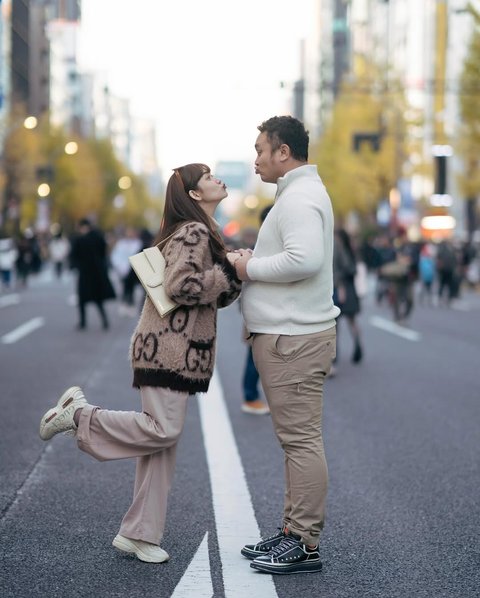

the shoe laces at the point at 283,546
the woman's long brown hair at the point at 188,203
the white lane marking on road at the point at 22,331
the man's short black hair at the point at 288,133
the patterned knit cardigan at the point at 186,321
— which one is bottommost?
the white lane marking on road at the point at 22,331

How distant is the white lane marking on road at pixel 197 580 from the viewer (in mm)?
4266

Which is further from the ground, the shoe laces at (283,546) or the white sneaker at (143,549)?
the shoe laces at (283,546)

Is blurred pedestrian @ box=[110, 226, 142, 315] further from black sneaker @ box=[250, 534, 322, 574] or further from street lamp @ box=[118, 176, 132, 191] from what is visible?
street lamp @ box=[118, 176, 132, 191]

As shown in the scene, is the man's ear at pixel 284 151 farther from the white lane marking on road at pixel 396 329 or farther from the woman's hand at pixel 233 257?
the white lane marking on road at pixel 396 329

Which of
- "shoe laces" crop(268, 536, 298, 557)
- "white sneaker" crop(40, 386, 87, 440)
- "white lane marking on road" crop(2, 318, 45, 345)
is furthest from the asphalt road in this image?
"white lane marking on road" crop(2, 318, 45, 345)

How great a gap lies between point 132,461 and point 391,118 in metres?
54.2

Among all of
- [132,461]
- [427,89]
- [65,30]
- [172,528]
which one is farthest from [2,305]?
[65,30]

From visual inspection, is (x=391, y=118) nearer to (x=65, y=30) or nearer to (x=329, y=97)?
(x=329, y=97)

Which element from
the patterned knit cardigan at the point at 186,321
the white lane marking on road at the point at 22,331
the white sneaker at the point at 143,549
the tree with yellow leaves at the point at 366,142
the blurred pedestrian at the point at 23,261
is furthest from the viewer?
the tree with yellow leaves at the point at 366,142

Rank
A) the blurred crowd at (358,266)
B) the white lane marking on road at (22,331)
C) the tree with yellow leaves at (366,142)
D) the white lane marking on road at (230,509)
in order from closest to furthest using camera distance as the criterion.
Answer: the white lane marking on road at (230,509) < the blurred crowd at (358,266) < the white lane marking on road at (22,331) < the tree with yellow leaves at (366,142)

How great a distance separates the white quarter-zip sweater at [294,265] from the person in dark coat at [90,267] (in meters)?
14.2

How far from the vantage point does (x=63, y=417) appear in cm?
473

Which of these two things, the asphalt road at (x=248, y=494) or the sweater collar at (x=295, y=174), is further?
the sweater collar at (x=295, y=174)

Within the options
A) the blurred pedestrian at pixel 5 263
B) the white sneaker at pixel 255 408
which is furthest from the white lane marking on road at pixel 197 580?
the blurred pedestrian at pixel 5 263
